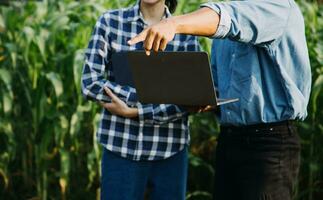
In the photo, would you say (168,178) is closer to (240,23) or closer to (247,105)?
(247,105)

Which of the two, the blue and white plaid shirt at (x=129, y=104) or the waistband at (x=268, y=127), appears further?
the blue and white plaid shirt at (x=129, y=104)

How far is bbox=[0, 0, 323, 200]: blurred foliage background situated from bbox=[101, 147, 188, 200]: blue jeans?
98 centimetres

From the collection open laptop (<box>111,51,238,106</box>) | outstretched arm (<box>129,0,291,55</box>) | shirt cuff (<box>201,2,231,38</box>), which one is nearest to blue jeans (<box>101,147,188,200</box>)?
open laptop (<box>111,51,238,106</box>)

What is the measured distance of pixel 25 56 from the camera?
3.90 metres

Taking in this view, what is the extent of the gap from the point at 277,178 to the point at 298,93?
0.29m

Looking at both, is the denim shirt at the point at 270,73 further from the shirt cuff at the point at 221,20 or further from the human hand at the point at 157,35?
the human hand at the point at 157,35

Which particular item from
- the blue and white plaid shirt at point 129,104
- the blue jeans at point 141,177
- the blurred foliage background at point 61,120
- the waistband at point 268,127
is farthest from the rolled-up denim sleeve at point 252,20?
the blurred foliage background at point 61,120

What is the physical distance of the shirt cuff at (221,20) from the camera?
189cm

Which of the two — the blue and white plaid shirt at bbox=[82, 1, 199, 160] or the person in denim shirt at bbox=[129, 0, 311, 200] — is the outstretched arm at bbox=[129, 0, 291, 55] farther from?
the blue and white plaid shirt at bbox=[82, 1, 199, 160]

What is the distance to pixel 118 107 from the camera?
2648 mm

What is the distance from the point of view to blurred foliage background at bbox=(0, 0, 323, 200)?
384 cm

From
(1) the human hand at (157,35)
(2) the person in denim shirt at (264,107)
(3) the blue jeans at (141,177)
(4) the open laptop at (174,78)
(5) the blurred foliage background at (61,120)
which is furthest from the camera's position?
(5) the blurred foliage background at (61,120)

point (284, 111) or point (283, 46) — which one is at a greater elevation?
point (283, 46)

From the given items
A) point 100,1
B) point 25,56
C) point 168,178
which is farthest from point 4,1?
point 168,178
